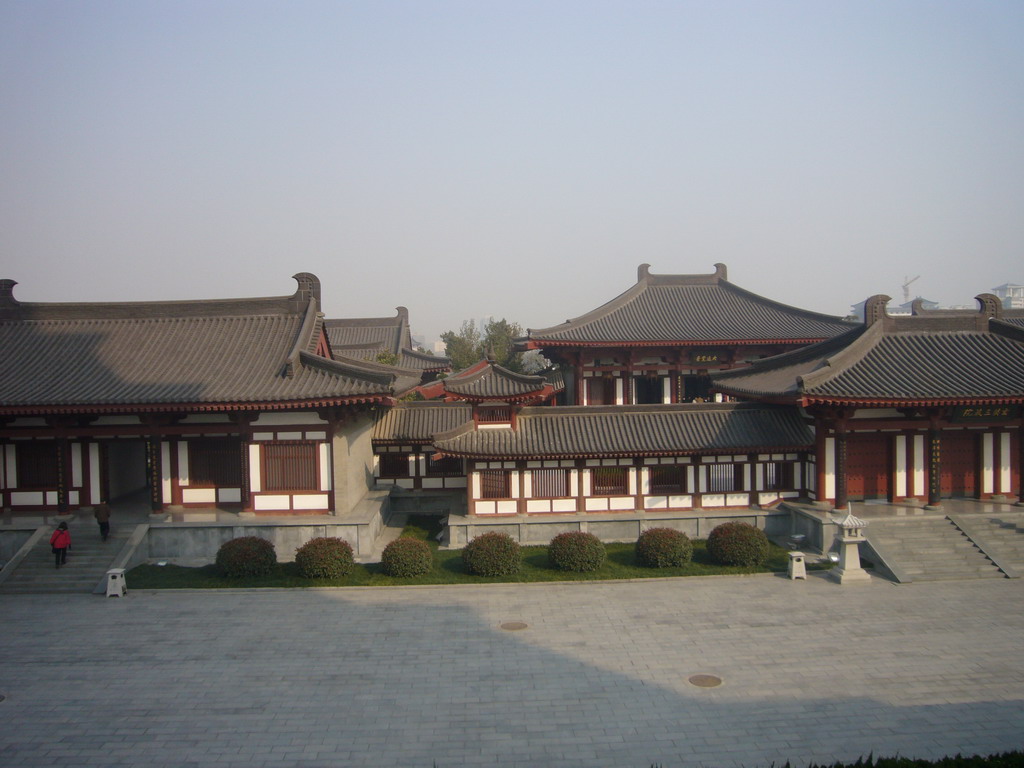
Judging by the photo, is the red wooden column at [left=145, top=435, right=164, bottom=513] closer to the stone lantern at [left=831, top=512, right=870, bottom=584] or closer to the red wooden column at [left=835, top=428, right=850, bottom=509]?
the stone lantern at [left=831, top=512, right=870, bottom=584]

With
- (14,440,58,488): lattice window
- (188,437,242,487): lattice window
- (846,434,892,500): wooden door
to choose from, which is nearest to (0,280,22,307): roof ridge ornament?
(14,440,58,488): lattice window

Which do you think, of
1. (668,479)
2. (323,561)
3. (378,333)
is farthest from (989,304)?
(378,333)

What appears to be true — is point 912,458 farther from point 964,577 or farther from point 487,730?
point 487,730

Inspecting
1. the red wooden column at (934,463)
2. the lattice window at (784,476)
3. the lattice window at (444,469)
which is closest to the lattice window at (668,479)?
the lattice window at (784,476)

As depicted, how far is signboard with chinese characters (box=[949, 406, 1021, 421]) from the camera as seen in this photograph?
2253 cm

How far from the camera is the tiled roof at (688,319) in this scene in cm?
3431

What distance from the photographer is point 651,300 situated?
38.5 m

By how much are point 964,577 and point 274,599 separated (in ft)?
59.1

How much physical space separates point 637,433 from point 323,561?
10.6 metres

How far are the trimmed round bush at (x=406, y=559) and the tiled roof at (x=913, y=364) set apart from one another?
11.7 m

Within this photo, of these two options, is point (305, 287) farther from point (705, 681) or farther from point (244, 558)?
point (705, 681)

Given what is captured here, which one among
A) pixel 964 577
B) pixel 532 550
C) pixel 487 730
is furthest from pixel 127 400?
pixel 964 577

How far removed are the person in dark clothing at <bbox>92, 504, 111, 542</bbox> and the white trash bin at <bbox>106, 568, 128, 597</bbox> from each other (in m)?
2.61

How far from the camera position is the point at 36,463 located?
23.5 metres
